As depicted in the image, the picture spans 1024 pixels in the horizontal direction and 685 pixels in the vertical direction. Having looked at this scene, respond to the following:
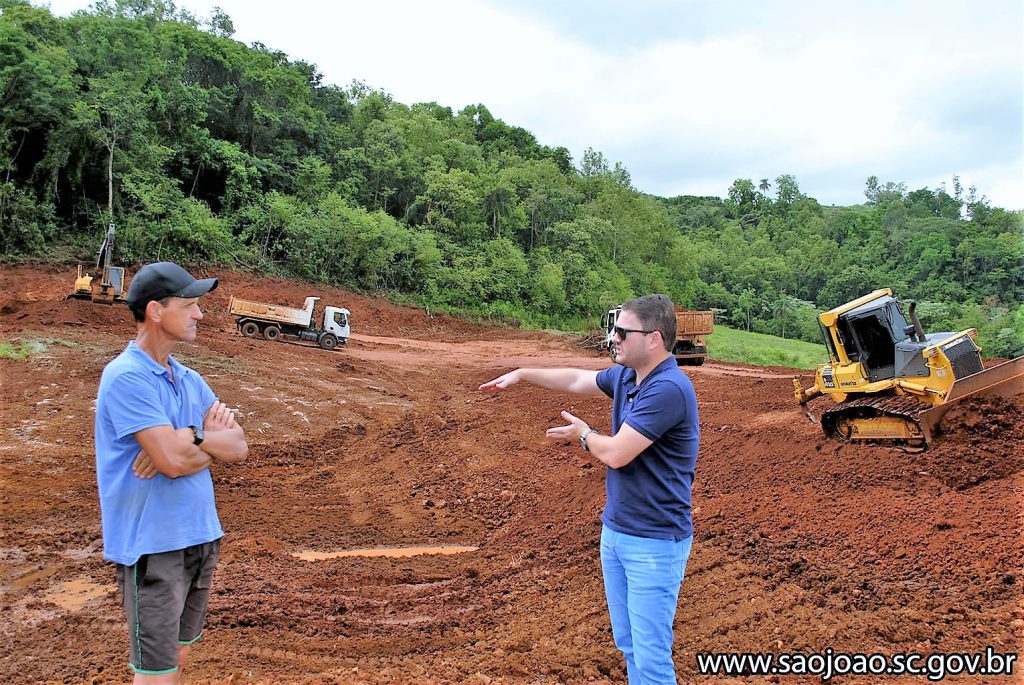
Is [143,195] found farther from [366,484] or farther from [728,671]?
[728,671]

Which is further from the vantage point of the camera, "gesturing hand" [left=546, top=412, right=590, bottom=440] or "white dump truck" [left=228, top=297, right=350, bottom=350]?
"white dump truck" [left=228, top=297, right=350, bottom=350]

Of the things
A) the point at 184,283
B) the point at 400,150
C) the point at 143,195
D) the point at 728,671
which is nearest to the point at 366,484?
the point at 728,671

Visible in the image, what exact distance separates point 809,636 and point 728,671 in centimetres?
65

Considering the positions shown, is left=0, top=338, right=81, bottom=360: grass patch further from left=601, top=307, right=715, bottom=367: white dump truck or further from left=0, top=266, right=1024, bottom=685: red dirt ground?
left=601, top=307, right=715, bottom=367: white dump truck

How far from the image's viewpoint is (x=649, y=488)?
8.34 feet

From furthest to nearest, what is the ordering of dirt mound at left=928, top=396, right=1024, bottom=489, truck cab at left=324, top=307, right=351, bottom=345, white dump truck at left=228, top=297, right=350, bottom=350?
truck cab at left=324, top=307, right=351, bottom=345, white dump truck at left=228, top=297, right=350, bottom=350, dirt mound at left=928, top=396, right=1024, bottom=489

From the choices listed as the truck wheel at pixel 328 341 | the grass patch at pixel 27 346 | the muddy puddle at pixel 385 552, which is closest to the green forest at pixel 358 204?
the truck wheel at pixel 328 341

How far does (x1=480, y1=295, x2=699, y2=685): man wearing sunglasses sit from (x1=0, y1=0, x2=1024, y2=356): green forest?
956 inches

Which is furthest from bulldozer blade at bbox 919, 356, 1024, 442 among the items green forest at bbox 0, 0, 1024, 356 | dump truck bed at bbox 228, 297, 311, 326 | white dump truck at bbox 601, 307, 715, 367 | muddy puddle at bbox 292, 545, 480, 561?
green forest at bbox 0, 0, 1024, 356

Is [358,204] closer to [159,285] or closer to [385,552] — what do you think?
[385,552]

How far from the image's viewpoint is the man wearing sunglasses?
248cm

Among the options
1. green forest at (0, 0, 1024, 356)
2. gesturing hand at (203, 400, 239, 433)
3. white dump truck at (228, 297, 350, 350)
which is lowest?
white dump truck at (228, 297, 350, 350)

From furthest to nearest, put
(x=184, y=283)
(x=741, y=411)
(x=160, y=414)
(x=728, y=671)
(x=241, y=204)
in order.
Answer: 1. (x=241, y=204)
2. (x=741, y=411)
3. (x=728, y=671)
4. (x=184, y=283)
5. (x=160, y=414)

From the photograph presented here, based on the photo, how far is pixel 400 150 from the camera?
34.4m
